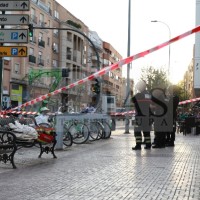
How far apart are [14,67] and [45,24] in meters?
11.7

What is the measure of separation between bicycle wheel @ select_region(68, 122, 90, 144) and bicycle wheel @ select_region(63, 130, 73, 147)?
25.4 inches

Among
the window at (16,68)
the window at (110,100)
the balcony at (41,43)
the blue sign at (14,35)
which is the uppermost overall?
the balcony at (41,43)

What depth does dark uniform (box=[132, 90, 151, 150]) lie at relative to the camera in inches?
531

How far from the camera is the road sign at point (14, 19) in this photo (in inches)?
462

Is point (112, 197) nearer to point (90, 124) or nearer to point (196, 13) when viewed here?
point (90, 124)

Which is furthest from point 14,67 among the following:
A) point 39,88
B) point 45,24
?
point 45,24

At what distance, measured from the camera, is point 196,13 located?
58.4 m

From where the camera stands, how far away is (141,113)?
13.7m

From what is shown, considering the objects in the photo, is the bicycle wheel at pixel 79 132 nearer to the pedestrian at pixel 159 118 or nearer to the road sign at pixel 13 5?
the pedestrian at pixel 159 118

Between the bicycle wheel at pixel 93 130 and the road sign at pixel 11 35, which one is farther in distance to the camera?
the bicycle wheel at pixel 93 130

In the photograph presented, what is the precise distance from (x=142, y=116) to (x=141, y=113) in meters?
0.10

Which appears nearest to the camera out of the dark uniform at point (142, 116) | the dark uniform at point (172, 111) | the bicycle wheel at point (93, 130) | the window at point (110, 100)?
the dark uniform at point (142, 116)

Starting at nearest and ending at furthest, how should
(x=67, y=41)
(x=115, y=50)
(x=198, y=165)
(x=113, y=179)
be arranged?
(x=113, y=179), (x=198, y=165), (x=67, y=41), (x=115, y=50)

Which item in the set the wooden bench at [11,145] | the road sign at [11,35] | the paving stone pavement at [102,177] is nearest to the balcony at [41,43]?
the road sign at [11,35]
